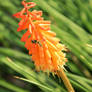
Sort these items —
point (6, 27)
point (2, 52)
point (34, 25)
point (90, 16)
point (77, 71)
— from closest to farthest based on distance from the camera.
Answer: point (34, 25), point (77, 71), point (90, 16), point (2, 52), point (6, 27)

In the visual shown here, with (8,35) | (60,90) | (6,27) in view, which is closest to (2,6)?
(6,27)

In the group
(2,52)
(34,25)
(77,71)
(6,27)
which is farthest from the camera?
(6,27)

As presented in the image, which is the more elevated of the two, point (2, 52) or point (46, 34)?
point (46, 34)

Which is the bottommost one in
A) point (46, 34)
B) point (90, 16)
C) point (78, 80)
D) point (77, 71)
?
point (77, 71)

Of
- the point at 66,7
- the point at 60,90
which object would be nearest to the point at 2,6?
the point at 66,7

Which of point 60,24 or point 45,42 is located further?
point 60,24

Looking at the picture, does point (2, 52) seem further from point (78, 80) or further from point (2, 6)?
point (78, 80)
